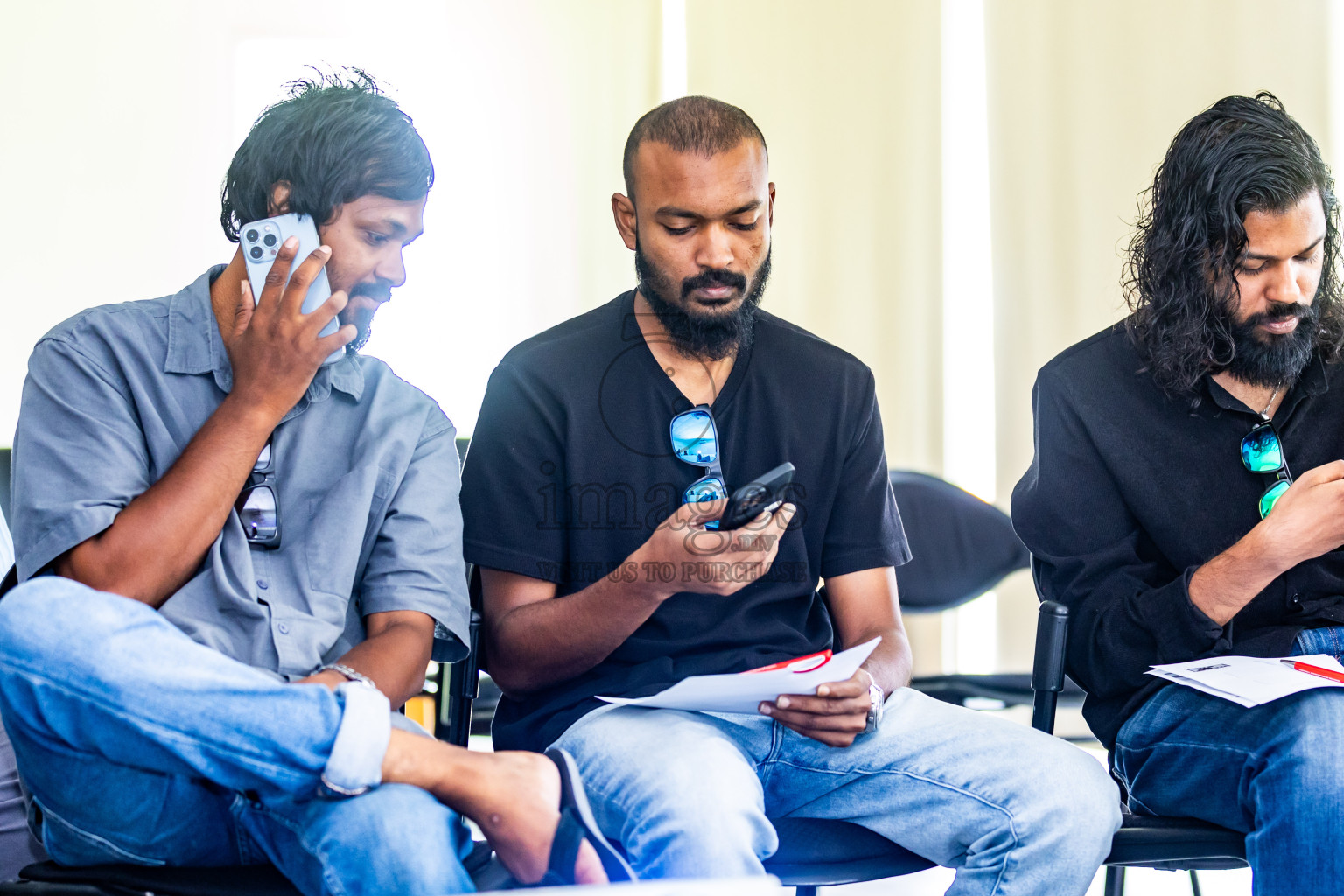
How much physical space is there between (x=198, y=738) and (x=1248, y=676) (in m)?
1.47

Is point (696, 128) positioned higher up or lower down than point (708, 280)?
higher up

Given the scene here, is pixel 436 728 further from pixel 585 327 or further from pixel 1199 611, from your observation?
pixel 1199 611

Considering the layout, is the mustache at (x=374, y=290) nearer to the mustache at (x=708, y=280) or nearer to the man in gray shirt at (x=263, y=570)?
the man in gray shirt at (x=263, y=570)

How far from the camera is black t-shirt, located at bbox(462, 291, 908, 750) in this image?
1.80 metres

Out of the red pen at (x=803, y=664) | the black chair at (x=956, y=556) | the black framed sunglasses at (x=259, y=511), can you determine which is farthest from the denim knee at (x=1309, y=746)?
the black framed sunglasses at (x=259, y=511)

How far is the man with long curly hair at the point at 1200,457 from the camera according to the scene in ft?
5.82

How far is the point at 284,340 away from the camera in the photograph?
167cm

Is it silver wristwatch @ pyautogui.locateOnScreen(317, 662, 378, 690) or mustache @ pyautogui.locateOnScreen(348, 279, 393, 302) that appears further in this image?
mustache @ pyautogui.locateOnScreen(348, 279, 393, 302)

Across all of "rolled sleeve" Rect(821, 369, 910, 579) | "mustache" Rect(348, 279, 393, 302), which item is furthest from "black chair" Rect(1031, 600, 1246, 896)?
"mustache" Rect(348, 279, 393, 302)

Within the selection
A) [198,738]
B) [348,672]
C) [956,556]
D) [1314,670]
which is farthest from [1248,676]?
[198,738]

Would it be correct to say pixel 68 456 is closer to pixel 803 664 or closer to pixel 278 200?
pixel 278 200

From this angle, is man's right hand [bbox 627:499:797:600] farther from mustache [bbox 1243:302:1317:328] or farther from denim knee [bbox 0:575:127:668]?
mustache [bbox 1243:302:1317:328]

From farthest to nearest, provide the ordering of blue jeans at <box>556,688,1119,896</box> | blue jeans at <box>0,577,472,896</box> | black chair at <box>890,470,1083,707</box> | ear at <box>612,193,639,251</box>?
black chair at <box>890,470,1083,707</box>
ear at <box>612,193,639,251</box>
blue jeans at <box>556,688,1119,896</box>
blue jeans at <box>0,577,472,896</box>

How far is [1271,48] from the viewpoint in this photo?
3.79 metres
